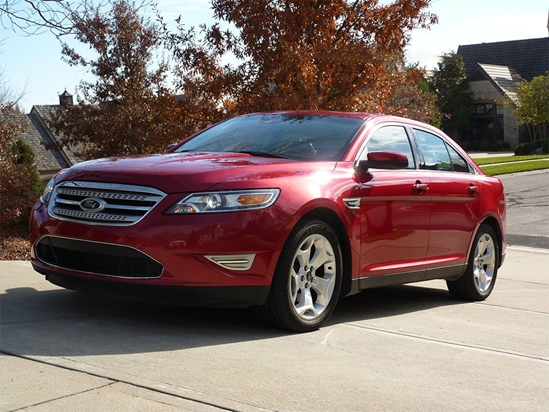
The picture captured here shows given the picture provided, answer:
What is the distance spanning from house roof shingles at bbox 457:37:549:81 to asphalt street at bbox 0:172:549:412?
67.9 meters

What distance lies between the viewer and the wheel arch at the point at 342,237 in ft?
19.9

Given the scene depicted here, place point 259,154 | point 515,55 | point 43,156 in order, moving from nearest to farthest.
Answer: point 259,154 → point 43,156 → point 515,55

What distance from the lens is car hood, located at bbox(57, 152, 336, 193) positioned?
5465mm

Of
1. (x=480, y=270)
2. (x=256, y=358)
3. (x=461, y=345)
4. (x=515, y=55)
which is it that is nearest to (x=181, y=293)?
(x=256, y=358)

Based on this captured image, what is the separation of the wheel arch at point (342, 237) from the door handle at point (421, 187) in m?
1.06

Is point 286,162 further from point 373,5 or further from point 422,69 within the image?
point 422,69

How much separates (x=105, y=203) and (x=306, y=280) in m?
1.47

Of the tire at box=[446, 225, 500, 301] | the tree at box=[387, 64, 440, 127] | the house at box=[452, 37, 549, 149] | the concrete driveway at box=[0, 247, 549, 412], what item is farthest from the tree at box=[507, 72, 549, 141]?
the concrete driveway at box=[0, 247, 549, 412]

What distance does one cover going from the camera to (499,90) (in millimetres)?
67188

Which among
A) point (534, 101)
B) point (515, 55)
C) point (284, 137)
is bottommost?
point (284, 137)

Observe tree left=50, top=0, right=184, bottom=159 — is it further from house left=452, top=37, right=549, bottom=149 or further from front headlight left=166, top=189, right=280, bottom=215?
house left=452, top=37, right=549, bottom=149

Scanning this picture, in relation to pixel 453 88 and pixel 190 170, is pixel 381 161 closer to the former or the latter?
pixel 190 170

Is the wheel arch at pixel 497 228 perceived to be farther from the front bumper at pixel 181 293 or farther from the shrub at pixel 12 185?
the shrub at pixel 12 185

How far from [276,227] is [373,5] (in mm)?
→ 8911
